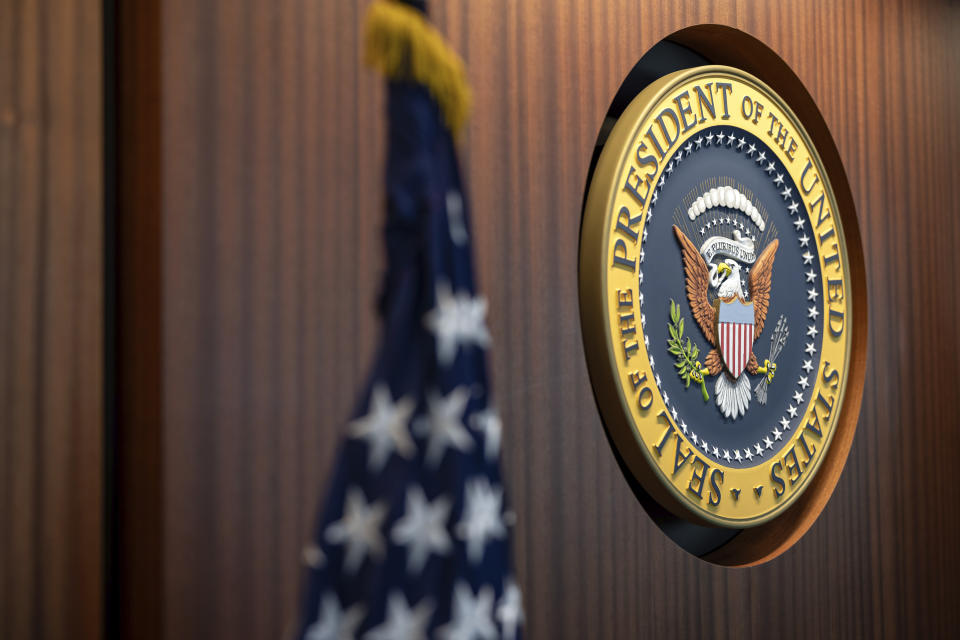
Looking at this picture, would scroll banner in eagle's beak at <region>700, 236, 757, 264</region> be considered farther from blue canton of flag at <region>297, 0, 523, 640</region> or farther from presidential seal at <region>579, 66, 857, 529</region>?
blue canton of flag at <region>297, 0, 523, 640</region>

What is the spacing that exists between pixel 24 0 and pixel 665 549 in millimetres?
1391

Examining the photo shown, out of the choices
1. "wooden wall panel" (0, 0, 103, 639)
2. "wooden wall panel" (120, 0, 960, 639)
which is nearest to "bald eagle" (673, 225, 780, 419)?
"wooden wall panel" (120, 0, 960, 639)

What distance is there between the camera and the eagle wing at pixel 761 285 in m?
1.91

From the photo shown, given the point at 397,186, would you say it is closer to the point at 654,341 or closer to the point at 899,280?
the point at 654,341

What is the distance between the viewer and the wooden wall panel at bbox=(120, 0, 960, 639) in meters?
1.08

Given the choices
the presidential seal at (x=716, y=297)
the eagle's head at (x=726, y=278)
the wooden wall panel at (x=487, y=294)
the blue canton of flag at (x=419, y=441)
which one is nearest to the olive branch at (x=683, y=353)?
the presidential seal at (x=716, y=297)

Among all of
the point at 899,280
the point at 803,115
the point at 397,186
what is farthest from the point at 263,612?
the point at 899,280

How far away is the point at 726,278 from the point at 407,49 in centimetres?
115

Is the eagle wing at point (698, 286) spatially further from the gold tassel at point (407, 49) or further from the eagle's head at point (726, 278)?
the gold tassel at point (407, 49)

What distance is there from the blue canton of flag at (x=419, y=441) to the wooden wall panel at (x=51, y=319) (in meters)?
0.41

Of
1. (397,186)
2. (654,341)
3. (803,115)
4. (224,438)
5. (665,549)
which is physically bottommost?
(665,549)

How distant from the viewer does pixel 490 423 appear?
0.89 meters

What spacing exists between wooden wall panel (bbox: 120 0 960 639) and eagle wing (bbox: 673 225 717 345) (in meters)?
0.33

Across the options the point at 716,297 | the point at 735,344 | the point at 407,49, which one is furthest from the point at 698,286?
the point at 407,49
